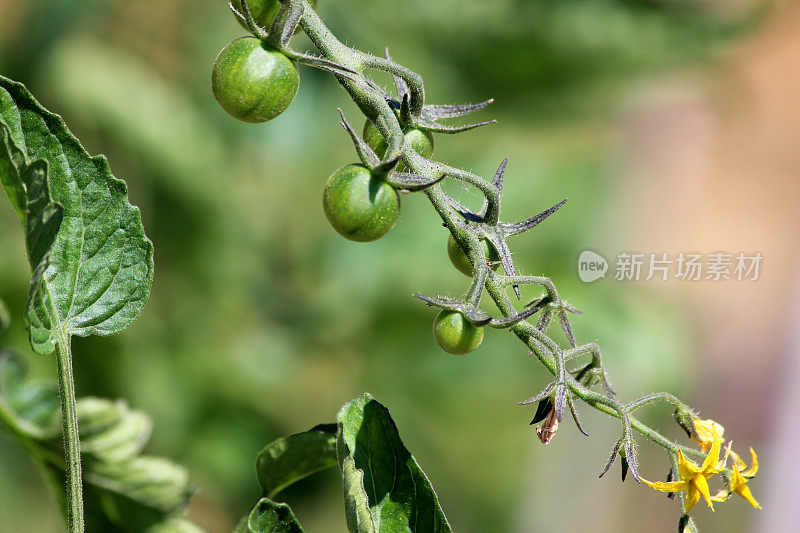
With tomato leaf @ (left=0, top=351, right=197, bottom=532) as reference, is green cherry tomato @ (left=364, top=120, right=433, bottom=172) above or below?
above

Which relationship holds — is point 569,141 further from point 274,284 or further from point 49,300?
point 49,300

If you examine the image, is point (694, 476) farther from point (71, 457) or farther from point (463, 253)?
point (71, 457)

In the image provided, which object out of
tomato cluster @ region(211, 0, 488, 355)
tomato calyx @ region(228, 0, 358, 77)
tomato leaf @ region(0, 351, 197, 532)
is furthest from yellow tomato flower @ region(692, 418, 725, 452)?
tomato leaf @ region(0, 351, 197, 532)

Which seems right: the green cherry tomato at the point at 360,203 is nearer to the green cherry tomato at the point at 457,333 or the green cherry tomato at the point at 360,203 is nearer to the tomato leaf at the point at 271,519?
the green cherry tomato at the point at 457,333

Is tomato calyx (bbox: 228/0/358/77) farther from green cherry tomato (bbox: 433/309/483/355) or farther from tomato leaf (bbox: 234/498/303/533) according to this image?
tomato leaf (bbox: 234/498/303/533)

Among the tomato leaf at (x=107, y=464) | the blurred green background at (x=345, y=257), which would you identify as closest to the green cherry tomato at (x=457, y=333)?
the tomato leaf at (x=107, y=464)
